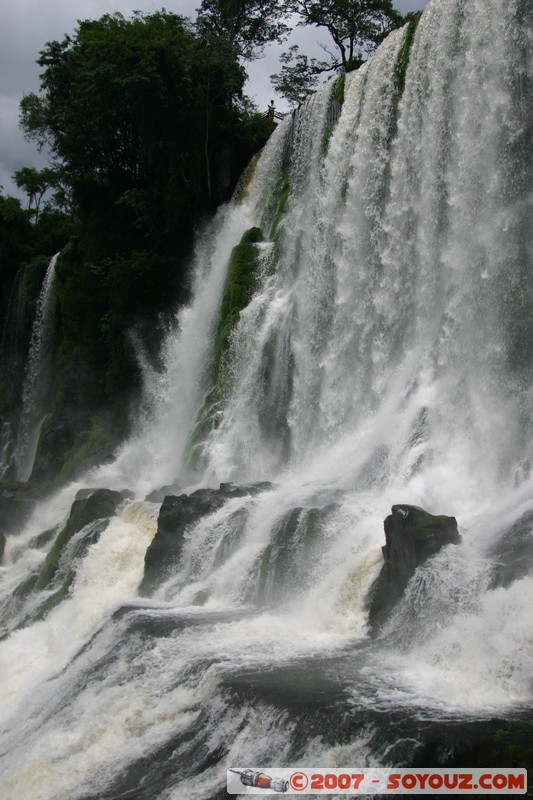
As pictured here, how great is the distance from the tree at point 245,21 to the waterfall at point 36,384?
11.4 m

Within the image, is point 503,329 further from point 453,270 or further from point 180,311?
point 180,311

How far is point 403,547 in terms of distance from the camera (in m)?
10.2

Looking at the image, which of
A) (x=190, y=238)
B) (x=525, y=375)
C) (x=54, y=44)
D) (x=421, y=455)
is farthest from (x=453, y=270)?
(x=54, y=44)

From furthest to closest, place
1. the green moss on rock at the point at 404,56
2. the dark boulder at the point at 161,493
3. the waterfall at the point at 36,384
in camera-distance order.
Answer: the waterfall at the point at 36,384
the green moss on rock at the point at 404,56
the dark boulder at the point at 161,493

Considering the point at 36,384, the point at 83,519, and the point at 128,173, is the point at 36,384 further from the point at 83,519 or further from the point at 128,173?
the point at 83,519

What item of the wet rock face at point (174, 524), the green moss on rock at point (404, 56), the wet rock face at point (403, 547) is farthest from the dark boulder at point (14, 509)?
the green moss on rock at point (404, 56)

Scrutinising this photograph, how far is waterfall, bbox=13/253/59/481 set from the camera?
29.9 meters

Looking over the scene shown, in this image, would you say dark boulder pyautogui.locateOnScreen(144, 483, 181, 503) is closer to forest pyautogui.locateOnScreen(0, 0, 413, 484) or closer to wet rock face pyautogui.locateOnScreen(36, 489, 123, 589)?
wet rock face pyautogui.locateOnScreen(36, 489, 123, 589)

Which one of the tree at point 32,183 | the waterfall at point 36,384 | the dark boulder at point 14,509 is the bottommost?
the dark boulder at point 14,509

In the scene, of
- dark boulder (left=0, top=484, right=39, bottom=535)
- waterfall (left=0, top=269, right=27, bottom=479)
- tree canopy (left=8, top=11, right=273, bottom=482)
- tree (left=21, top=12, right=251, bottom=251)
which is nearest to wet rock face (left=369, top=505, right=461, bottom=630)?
dark boulder (left=0, top=484, right=39, bottom=535)

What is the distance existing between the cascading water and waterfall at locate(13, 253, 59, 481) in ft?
22.6

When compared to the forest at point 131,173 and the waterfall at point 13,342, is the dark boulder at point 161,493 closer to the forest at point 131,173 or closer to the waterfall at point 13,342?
the forest at point 131,173

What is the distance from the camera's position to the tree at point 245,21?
32.0m

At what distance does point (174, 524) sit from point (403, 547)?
5.25 m
